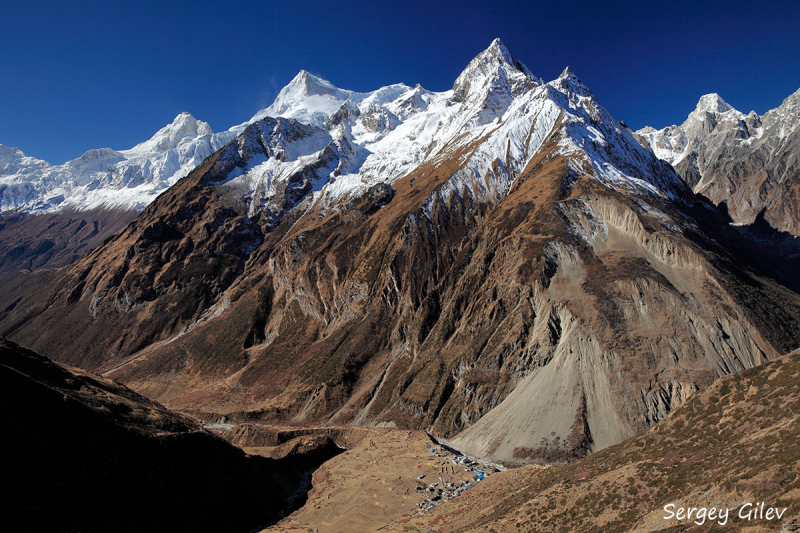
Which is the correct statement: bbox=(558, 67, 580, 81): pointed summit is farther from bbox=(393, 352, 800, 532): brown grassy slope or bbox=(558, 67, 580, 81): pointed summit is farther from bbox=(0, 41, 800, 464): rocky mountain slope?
bbox=(393, 352, 800, 532): brown grassy slope

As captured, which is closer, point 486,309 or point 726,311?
point 726,311

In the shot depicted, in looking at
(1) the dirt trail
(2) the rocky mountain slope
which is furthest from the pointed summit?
(1) the dirt trail

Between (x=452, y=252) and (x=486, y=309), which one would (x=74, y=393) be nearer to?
(x=486, y=309)

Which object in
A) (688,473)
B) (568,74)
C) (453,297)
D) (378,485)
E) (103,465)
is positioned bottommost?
(378,485)

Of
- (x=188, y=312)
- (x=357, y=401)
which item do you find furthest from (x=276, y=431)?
(x=188, y=312)

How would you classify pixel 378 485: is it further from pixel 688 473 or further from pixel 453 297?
pixel 453 297

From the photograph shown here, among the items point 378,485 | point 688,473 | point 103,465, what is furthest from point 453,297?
point 103,465
